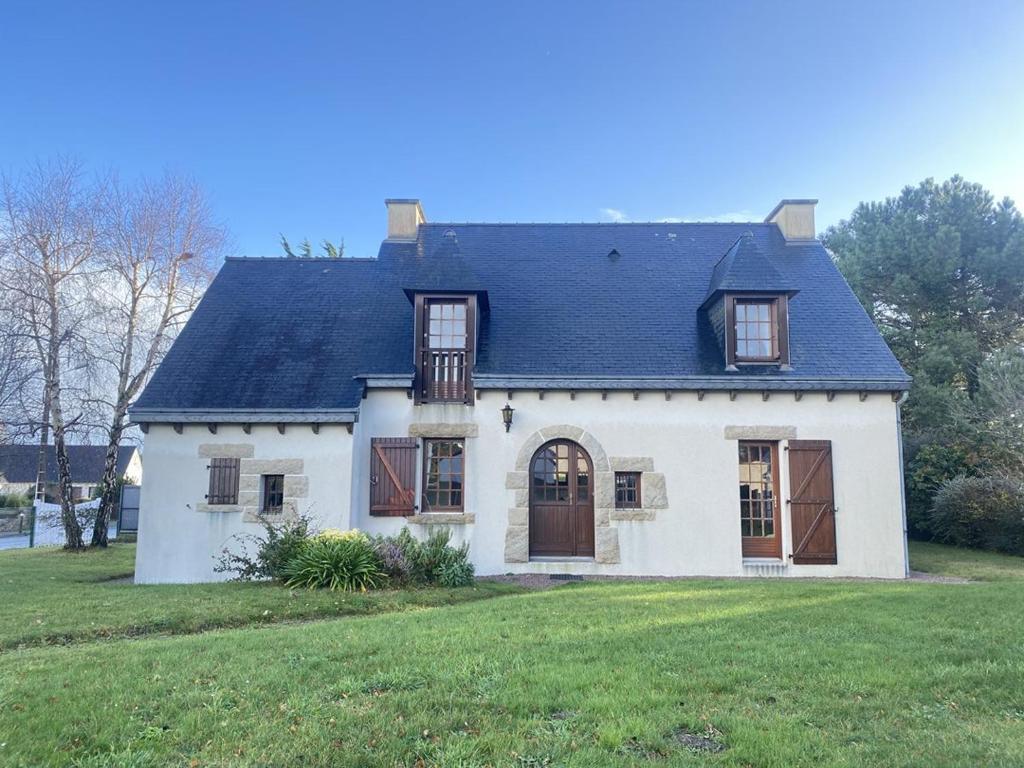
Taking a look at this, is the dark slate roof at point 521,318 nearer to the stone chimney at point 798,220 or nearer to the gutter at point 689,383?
the gutter at point 689,383

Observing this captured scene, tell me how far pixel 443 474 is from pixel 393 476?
93 cm

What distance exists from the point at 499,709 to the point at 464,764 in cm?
78

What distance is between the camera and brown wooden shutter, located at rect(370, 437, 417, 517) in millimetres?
11766

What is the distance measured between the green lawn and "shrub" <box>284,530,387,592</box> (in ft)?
7.89

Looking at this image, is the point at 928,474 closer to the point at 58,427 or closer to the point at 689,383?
the point at 689,383

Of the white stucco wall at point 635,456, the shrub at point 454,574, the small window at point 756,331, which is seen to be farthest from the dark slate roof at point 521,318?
the shrub at point 454,574

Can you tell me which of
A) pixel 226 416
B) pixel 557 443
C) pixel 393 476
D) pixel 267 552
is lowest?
pixel 267 552

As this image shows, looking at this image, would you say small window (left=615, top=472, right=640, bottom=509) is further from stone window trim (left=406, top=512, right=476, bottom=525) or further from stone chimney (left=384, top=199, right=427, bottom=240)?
stone chimney (left=384, top=199, right=427, bottom=240)

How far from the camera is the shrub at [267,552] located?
10.2 metres

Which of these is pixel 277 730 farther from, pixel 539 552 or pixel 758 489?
pixel 758 489

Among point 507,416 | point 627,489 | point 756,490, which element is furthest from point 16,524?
point 756,490

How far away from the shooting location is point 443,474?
12016 millimetres

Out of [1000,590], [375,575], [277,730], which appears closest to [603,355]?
[375,575]

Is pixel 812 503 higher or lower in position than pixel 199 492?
lower
